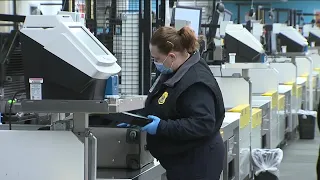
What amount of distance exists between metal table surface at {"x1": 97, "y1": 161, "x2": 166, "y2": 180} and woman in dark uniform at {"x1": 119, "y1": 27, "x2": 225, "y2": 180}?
16cm

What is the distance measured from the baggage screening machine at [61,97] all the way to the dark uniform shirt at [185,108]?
0.60 ft

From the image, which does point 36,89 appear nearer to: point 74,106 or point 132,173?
point 74,106

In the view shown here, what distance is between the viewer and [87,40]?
2.70 meters

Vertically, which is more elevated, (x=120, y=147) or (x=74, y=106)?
(x=74, y=106)

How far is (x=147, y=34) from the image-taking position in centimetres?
419

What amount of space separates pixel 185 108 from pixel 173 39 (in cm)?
31

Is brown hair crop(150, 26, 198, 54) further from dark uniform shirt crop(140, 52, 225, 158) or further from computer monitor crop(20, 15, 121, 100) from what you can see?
computer monitor crop(20, 15, 121, 100)

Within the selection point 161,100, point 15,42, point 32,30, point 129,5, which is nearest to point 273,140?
point 129,5

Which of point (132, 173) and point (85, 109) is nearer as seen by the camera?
point (85, 109)

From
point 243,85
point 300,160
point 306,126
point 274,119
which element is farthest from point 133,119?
point 306,126

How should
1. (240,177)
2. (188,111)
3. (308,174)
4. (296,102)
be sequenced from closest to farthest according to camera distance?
(188,111) → (240,177) → (308,174) → (296,102)

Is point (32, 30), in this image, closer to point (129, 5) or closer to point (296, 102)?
point (129, 5)

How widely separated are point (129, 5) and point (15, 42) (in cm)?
83

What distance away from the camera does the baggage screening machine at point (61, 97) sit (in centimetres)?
256
